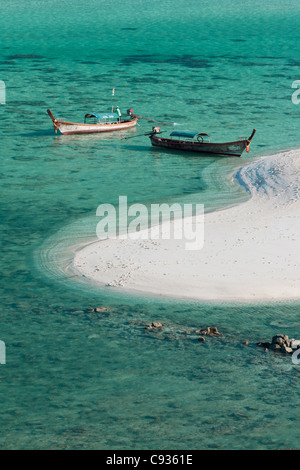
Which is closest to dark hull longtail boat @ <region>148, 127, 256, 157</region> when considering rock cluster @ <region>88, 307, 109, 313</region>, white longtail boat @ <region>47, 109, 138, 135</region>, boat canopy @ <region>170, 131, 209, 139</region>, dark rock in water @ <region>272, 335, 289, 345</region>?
boat canopy @ <region>170, 131, 209, 139</region>

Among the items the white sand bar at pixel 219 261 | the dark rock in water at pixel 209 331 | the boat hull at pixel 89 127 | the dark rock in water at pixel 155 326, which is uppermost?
the boat hull at pixel 89 127

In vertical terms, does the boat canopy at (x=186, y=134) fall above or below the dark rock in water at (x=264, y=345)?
above

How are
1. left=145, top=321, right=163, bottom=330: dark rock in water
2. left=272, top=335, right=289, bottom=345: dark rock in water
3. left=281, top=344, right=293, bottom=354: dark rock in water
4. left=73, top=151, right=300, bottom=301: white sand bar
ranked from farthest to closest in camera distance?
left=73, top=151, right=300, bottom=301: white sand bar, left=145, top=321, right=163, bottom=330: dark rock in water, left=272, top=335, right=289, bottom=345: dark rock in water, left=281, top=344, right=293, bottom=354: dark rock in water

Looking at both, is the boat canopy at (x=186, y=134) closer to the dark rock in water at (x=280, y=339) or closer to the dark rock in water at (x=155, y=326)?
the dark rock in water at (x=155, y=326)

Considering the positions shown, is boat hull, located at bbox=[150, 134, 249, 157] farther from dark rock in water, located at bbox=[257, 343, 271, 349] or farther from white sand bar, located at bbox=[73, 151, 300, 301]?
dark rock in water, located at bbox=[257, 343, 271, 349]

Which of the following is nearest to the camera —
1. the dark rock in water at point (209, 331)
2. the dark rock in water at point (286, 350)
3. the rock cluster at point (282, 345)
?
the dark rock in water at point (286, 350)

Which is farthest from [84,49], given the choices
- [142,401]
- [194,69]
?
[142,401]

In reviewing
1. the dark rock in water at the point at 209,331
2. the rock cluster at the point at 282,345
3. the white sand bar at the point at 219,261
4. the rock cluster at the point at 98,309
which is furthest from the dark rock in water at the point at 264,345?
the rock cluster at the point at 98,309
